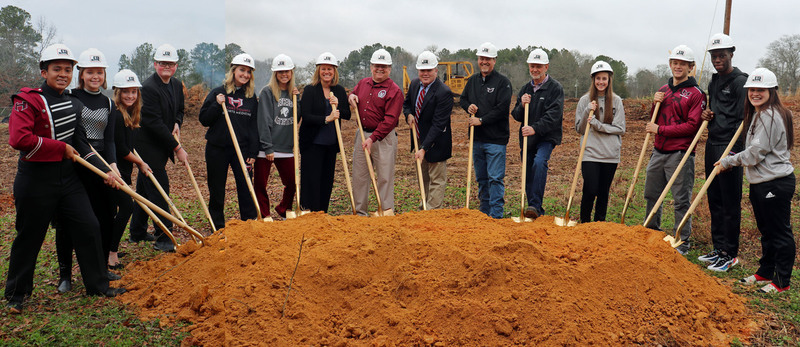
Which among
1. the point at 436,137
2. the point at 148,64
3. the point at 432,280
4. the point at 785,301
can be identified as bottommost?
the point at 785,301

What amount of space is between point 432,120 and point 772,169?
3232 millimetres

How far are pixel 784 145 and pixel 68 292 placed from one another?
18.8 ft

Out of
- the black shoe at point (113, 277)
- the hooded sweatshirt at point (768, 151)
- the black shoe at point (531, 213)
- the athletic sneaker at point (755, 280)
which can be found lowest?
the athletic sneaker at point (755, 280)

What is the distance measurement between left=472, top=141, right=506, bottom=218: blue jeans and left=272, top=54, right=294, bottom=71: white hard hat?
88.8 inches

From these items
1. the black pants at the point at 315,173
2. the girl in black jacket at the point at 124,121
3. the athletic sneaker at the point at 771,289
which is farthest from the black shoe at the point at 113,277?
the athletic sneaker at the point at 771,289

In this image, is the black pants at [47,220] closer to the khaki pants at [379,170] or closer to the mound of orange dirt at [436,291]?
the mound of orange dirt at [436,291]

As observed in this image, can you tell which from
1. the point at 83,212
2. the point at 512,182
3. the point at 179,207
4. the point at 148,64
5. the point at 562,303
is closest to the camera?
the point at 562,303

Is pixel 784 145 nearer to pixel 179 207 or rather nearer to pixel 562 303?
pixel 562 303

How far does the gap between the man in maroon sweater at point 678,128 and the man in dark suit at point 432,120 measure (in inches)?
81.5

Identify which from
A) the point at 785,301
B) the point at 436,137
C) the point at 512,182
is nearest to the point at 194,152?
the point at 512,182

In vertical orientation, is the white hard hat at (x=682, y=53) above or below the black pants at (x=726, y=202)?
above

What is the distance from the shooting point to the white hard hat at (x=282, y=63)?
5.95 m

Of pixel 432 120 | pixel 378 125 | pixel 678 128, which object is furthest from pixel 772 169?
pixel 378 125

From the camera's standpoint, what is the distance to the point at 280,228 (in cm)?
507
